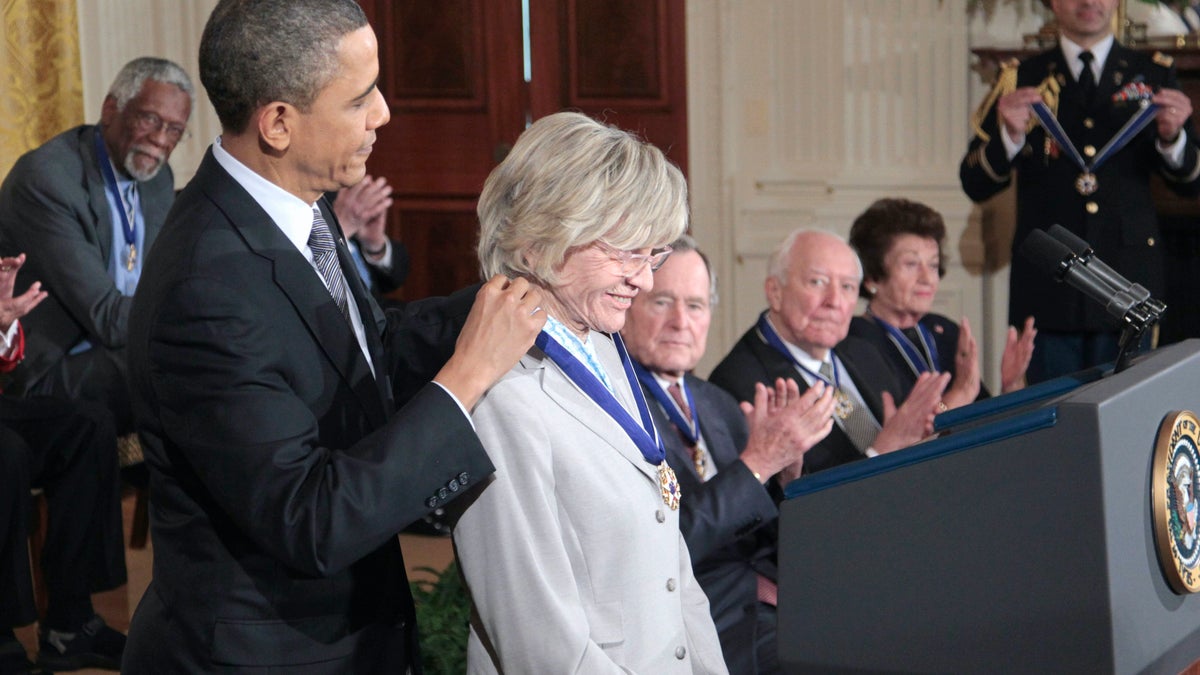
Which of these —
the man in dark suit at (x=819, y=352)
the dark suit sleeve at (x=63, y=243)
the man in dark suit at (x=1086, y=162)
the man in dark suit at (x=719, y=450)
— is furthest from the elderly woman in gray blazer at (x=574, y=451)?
the man in dark suit at (x=1086, y=162)

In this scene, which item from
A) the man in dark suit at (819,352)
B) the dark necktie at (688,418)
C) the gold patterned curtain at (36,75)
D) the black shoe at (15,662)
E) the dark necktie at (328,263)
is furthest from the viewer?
the gold patterned curtain at (36,75)

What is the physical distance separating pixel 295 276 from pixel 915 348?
102 inches

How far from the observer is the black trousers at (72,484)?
395 cm

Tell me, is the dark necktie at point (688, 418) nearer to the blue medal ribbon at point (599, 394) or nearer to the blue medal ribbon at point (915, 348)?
the blue medal ribbon at point (599, 394)

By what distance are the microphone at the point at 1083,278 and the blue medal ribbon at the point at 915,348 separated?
200cm

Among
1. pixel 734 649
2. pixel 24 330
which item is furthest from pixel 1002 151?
pixel 24 330

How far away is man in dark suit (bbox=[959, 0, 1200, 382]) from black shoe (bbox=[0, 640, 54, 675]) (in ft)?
10.6

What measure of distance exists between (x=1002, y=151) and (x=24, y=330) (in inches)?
124

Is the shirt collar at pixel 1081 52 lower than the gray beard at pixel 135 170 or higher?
higher

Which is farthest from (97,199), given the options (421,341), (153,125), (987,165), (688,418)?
(987,165)

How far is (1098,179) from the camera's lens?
471 cm

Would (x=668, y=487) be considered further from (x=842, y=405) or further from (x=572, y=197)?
(x=842, y=405)

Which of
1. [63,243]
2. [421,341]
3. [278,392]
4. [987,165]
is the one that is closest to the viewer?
[278,392]

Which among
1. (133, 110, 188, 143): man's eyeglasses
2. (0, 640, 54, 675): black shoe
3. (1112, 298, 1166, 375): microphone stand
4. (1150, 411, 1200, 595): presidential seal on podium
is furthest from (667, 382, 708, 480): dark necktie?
(133, 110, 188, 143): man's eyeglasses
